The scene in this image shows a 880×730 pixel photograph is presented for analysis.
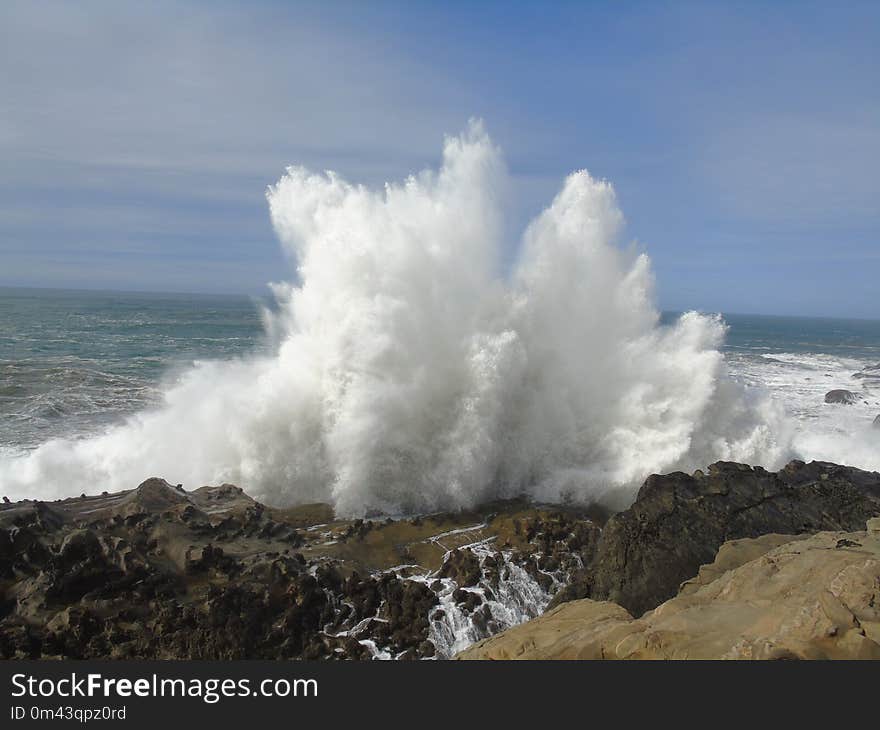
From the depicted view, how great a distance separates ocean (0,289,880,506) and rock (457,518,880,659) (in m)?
10.6

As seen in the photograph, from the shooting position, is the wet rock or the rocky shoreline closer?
the rocky shoreline

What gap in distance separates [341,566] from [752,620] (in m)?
5.95

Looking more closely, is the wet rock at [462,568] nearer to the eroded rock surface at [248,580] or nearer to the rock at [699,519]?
the eroded rock surface at [248,580]

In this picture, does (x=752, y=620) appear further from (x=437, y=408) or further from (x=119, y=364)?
(x=119, y=364)

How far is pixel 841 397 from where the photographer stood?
28.5 m

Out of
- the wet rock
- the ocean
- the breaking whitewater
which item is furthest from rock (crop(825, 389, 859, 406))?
the wet rock

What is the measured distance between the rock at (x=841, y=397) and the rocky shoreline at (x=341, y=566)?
66.7ft

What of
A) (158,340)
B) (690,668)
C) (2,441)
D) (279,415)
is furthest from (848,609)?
(158,340)

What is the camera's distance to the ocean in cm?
1945

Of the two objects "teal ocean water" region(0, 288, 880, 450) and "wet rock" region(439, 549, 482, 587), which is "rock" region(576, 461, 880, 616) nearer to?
"wet rock" region(439, 549, 482, 587)

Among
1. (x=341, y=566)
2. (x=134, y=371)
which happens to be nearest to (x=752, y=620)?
(x=341, y=566)

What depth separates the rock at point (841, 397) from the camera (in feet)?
92.1

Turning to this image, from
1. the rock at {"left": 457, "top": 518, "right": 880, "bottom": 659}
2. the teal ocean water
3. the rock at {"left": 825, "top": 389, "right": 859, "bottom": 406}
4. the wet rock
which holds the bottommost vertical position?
the wet rock

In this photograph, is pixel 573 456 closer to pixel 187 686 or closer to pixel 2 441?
pixel 187 686
